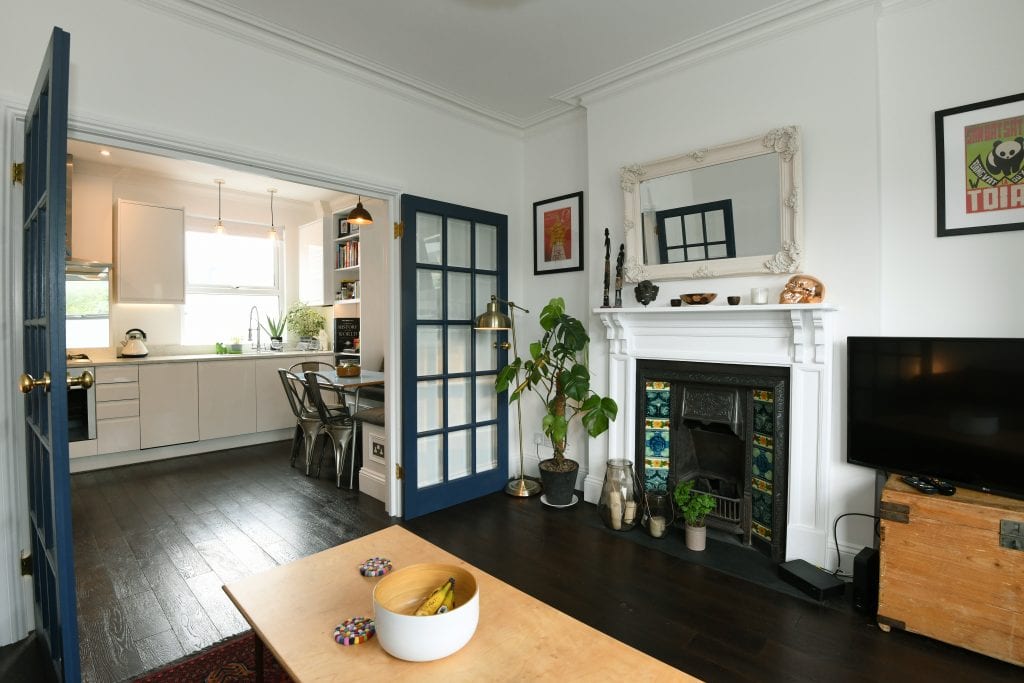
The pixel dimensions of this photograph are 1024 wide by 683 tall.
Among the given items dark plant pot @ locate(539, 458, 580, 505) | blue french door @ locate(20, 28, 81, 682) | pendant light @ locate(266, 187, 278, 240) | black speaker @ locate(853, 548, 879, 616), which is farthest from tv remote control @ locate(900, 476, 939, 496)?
pendant light @ locate(266, 187, 278, 240)

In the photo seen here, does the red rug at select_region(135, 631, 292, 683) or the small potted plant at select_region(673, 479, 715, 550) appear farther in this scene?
the small potted plant at select_region(673, 479, 715, 550)

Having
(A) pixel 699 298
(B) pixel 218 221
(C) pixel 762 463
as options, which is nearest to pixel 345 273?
(B) pixel 218 221

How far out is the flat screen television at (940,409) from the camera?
2020mm

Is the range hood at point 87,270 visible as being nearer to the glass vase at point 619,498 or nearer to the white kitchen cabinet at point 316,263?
the white kitchen cabinet at point 316,263

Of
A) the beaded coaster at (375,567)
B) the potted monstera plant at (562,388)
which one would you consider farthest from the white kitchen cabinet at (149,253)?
the beaded coaster at (375,567)

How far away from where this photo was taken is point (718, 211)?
2.87 metres

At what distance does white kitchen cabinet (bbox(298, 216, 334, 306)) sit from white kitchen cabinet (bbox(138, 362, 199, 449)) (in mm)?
1715

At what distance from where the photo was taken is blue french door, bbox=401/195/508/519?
337cm

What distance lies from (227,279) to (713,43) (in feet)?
17.9

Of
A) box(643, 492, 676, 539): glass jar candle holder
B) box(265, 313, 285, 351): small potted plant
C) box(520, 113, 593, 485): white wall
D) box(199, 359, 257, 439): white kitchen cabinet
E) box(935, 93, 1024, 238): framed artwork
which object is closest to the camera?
box(935, 93, 1024, 238): framed artwork

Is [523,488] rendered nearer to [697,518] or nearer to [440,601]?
[697,518]

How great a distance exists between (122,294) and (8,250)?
343cm

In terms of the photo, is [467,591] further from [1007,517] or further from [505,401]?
[505,401]

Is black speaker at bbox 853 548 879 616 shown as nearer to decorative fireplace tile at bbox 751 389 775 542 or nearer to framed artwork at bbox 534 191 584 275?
decorative fireplace tile at bbox 751 389 775 542
